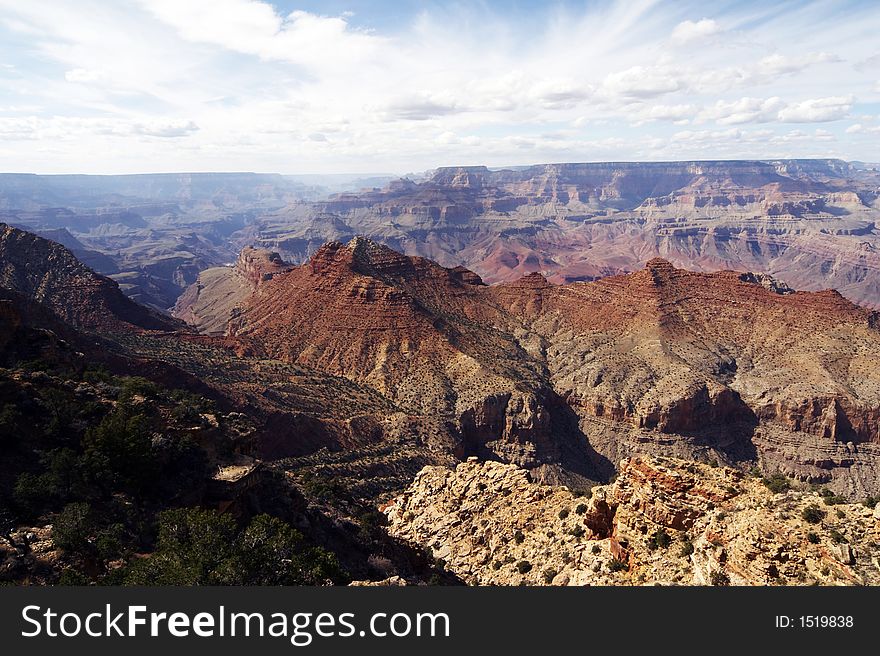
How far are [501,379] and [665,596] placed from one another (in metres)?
75.5

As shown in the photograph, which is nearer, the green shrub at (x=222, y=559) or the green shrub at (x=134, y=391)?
the green shrub at (x=222, y=559)

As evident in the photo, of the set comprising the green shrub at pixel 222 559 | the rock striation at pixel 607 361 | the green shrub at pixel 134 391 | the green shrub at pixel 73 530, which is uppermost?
the green shrub at pixel 134 391

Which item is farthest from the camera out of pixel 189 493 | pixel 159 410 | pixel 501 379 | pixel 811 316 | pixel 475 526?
pixel 811 316

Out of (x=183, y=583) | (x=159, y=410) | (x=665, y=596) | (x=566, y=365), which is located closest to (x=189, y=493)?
(x=159, y=410)

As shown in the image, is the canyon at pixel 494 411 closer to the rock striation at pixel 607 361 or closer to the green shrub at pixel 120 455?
the rock striation at pixel 607 361

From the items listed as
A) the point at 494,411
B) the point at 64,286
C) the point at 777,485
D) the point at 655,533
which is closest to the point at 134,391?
the point at 655,533

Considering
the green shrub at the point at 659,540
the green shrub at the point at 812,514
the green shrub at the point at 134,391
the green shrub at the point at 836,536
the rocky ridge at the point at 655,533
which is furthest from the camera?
the green shrub at the point at 134,391

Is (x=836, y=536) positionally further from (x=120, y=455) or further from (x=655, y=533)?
(x=120, y=455)

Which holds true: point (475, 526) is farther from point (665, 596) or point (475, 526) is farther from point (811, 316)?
point (811, 316)

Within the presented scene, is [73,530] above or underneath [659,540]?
above

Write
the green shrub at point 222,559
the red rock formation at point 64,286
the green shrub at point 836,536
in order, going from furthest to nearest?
the red rock formation at point 64,286
the green shrub at point 836,536
the green shrub at point 222,559

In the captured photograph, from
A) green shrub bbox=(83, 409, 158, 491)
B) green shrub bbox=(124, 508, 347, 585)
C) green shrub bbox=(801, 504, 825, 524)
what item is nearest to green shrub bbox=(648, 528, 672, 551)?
green shrub bbox=(801, 504, 825, 524)

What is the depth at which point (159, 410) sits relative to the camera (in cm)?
3547

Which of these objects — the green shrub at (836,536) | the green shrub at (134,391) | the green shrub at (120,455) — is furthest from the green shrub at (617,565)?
the green shrub at (134,391)
